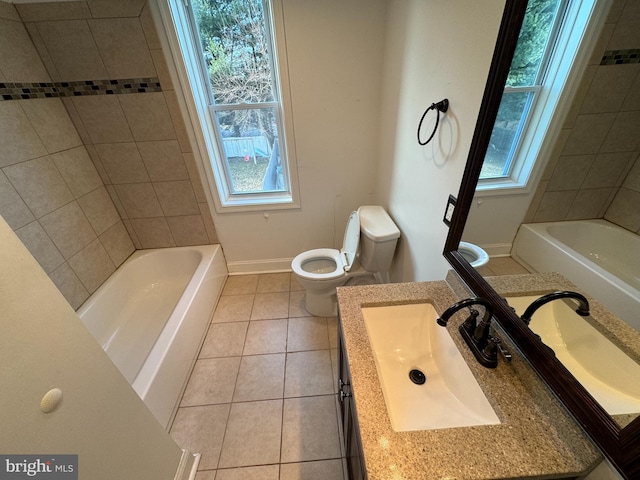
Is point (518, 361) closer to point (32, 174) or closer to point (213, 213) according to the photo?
point (213, 213)

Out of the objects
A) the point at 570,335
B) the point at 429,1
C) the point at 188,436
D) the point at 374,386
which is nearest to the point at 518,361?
the point at 570,335

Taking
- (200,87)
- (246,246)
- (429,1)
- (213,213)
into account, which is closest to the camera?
(429,1)

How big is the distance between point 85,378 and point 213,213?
1.63m

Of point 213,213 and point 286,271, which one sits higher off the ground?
point 213,213

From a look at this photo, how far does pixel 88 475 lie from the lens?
721 millimetres

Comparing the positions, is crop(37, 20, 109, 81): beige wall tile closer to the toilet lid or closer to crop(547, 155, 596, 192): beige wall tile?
the toilet lid

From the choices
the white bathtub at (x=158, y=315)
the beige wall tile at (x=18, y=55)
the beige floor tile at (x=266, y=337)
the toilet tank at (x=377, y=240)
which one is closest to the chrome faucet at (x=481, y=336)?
the toilet tank at (x=377, y=240)

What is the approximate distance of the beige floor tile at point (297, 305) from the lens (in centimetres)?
204

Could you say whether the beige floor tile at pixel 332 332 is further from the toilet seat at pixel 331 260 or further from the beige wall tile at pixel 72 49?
the beige wall tile at pixel 72 49

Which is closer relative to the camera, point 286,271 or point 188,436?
point 188,436

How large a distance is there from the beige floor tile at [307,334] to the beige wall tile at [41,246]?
1.56m

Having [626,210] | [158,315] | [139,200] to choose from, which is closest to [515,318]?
[626,210]

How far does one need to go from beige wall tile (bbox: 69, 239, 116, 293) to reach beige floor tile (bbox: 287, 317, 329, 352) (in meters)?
1.46

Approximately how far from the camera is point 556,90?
1.94 feet
